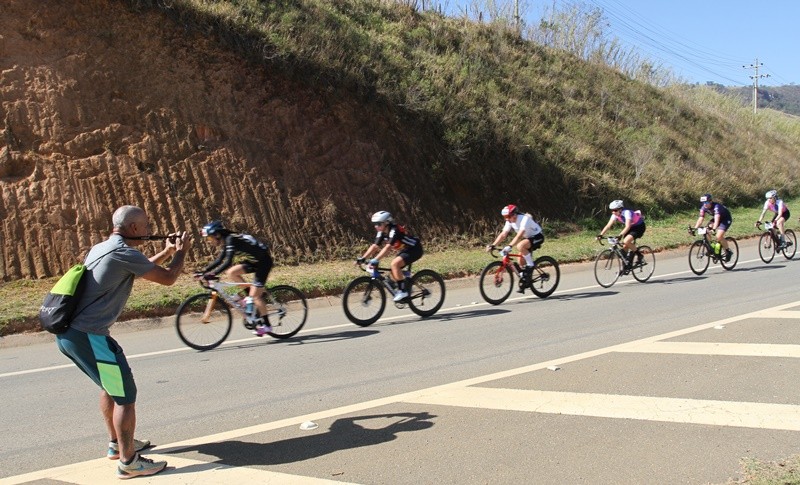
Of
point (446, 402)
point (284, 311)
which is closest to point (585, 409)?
point (446, 402)

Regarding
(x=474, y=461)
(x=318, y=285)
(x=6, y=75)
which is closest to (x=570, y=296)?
(x=318, y=285)

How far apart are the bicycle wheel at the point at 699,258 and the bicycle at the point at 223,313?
395 inches

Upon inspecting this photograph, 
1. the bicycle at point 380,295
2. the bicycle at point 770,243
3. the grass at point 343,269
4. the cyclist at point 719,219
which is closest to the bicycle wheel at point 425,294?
the bicycle at point 380,295

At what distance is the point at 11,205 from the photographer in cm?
1445

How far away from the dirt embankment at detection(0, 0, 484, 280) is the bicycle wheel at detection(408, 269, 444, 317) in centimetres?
597

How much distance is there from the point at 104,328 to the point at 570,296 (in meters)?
10.2

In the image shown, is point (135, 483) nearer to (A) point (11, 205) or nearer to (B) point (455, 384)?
(B) point (455, 384)

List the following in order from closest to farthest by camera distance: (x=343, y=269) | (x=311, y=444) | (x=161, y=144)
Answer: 1. (x=311, y=444)
2. (x=343, y=269)
3. (x=161, y=144)

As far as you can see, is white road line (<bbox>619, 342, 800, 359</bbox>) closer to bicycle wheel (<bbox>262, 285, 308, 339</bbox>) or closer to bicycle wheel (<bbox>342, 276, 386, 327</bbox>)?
bicycle wheel (<bbox>342, 276, 386, 327</bbox>)

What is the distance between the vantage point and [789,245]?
19.2 m

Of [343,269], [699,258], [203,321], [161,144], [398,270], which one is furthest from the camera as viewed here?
[161,144]

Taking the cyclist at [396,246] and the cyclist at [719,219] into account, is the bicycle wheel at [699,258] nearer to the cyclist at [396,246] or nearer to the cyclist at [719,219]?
the cyclist at [719,219]

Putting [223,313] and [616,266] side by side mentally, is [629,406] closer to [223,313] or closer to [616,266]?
[223,313]

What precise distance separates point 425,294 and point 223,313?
3472 millimetres
